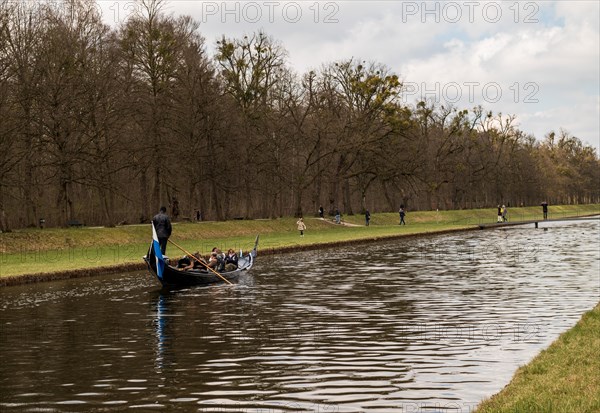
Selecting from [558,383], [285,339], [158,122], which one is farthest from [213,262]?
[158,122]

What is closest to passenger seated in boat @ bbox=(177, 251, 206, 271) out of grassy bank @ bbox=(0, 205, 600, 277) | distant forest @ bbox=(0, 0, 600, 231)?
grassy bank @ bbox=(0, 205, 600, 277)

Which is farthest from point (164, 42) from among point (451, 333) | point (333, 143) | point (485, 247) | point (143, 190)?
point (451, 333)

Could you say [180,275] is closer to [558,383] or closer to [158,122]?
[558,383]

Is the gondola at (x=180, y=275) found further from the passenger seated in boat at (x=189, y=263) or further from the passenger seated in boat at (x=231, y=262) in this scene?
the passenger seated in boat at (x=189, y=263)

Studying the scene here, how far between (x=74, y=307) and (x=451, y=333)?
1064 centimetres

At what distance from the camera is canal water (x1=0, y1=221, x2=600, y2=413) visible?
10.7 metres

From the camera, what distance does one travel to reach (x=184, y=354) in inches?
551

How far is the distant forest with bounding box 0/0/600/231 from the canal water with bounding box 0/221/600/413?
63.2 ft

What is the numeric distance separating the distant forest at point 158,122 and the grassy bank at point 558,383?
33437mm

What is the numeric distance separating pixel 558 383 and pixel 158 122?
155ft

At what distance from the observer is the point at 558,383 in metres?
9.96

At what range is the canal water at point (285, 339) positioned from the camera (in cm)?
1072

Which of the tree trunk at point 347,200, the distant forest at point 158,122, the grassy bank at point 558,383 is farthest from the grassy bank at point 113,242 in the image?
the grassy bank at point 558,383

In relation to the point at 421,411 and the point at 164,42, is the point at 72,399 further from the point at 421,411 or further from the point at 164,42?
the point at 164,42
